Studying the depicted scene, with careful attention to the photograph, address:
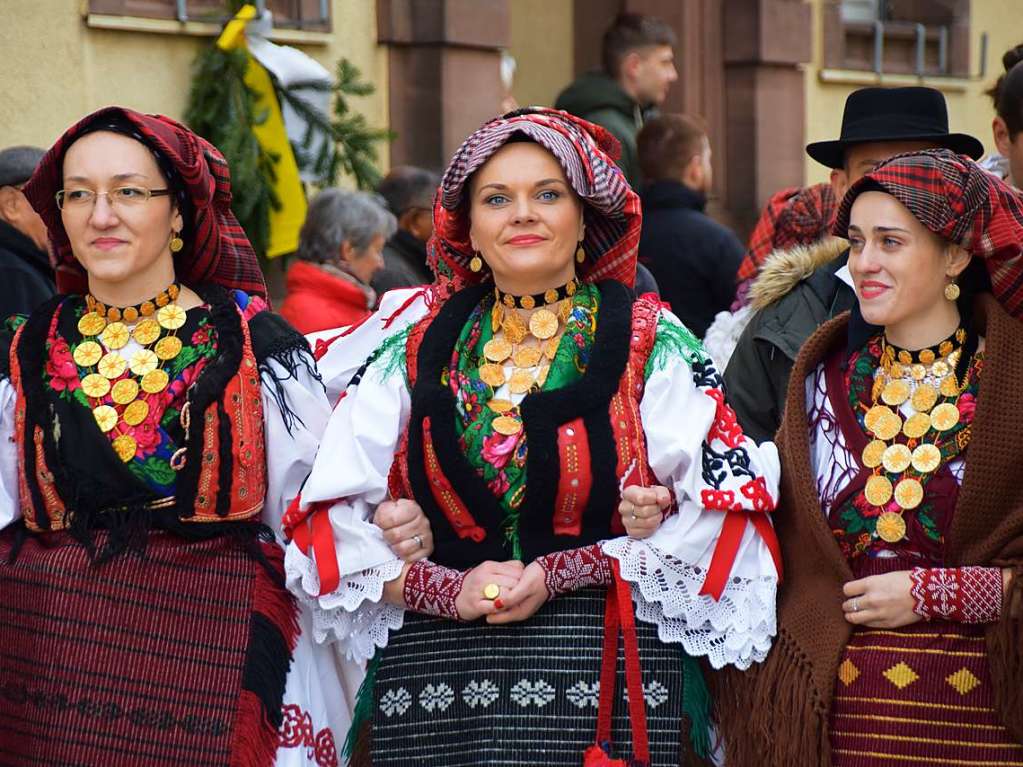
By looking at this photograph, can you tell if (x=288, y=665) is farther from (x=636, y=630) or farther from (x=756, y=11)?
(x=756, y=11)

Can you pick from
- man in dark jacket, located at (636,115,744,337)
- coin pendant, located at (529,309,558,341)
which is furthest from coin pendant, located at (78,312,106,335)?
man in dark jacket, located at (636,115,744,337)

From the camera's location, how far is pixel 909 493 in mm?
3473

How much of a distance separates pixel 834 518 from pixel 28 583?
1765 mm

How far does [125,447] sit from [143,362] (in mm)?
197

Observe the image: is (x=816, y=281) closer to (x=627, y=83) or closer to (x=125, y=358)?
(x=125, y=358)

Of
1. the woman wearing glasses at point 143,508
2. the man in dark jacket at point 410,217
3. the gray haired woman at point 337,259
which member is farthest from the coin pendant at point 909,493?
the man in dark jacket at point 410,217

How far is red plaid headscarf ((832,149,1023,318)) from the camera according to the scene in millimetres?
3463

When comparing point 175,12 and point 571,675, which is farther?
point 175,12

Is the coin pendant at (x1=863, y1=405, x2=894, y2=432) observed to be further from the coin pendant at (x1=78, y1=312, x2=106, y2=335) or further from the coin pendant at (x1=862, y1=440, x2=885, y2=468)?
the coin pendant at (x1=78, y1=312, x2=106, y2=335)

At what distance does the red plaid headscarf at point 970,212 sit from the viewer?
11.4 ft

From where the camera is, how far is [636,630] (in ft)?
11.8

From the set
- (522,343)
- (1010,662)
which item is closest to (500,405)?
(522,343)

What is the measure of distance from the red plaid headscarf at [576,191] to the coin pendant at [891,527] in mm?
783

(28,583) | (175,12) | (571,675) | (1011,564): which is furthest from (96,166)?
(175,12)
